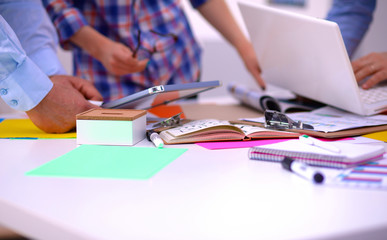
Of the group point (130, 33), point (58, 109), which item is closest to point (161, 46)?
point (130, 33)

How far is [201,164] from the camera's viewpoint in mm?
617

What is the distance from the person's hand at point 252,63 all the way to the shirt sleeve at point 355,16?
31 cm

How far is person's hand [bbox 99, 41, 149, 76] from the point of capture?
1158 mm

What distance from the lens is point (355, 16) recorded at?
1.38 metres

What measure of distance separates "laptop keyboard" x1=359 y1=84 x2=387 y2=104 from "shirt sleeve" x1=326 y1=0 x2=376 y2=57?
268 mm

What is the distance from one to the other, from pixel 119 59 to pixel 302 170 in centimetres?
77

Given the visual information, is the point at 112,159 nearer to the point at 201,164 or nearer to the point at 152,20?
the point at 201,164

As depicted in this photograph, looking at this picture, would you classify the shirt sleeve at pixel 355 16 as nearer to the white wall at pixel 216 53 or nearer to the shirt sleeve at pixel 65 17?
the shirt sleeve at pixel 65 17

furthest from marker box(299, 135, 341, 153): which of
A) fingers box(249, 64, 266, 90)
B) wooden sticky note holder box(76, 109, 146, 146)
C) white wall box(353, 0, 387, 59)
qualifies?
white wall box(353, 0, 387, 59)

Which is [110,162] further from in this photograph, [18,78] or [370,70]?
[370,70]

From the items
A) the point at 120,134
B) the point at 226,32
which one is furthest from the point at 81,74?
the point at 120,134

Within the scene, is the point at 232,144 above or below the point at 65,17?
below

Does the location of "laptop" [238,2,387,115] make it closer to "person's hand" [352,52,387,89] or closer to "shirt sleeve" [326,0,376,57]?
"person's hand" [352,52,387,89]

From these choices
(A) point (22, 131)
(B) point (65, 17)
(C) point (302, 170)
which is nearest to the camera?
(C) point (302, 170)
